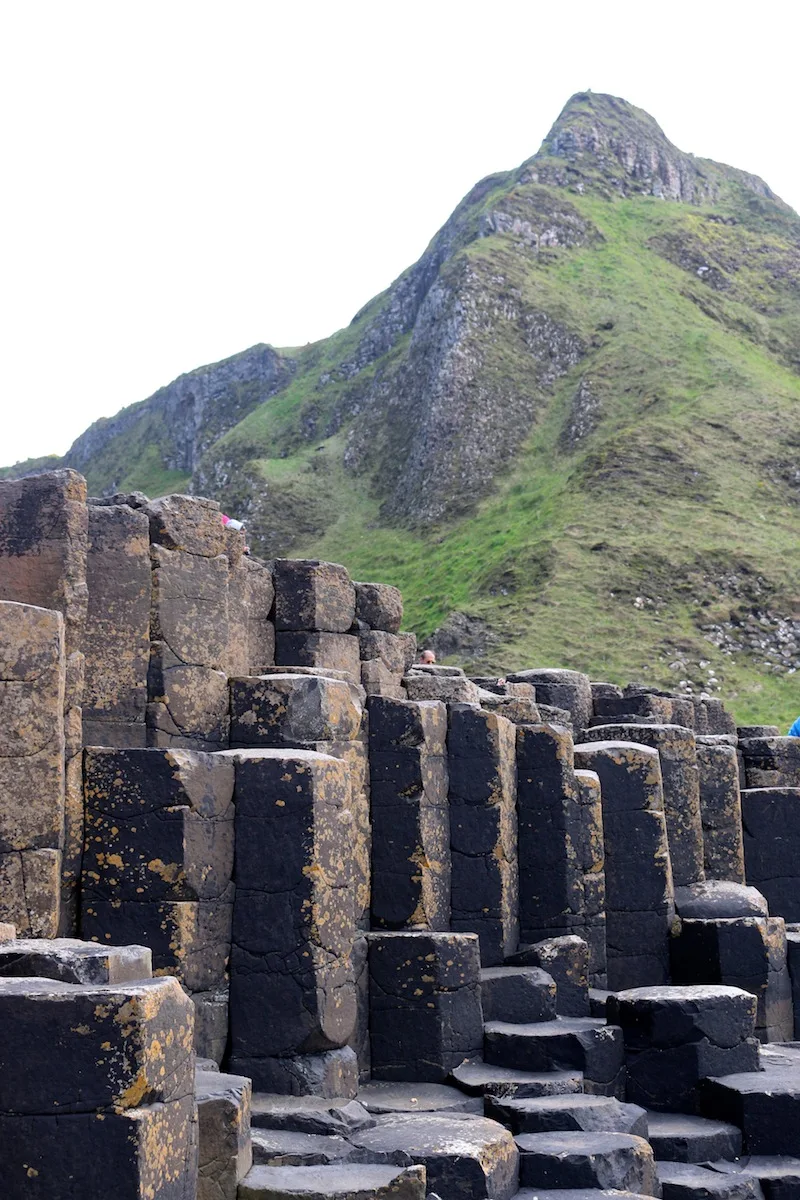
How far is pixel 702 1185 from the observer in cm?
1187

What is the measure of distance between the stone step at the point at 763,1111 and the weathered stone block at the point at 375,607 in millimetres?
5877

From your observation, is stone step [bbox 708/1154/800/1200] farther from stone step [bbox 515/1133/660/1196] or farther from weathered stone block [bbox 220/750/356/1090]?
weathered stone block [bbox 220/750/356/1090]

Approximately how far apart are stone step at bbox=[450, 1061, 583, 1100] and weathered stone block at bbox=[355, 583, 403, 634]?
16.5 feet

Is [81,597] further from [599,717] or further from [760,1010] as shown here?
[599,717]

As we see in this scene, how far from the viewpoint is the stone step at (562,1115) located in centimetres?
1155

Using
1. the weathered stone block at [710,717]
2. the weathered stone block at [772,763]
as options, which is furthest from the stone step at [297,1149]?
the weathered stone block at [710,717]

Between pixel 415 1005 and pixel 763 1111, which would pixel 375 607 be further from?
pixel 763 1111

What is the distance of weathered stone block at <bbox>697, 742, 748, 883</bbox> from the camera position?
19.9 m

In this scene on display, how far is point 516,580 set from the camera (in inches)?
2074

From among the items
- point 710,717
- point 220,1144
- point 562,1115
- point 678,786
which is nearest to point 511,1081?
point 562,1115

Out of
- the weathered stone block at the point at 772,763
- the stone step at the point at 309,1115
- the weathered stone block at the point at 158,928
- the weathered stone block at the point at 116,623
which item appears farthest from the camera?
the weathered stone block at the point at 772,763

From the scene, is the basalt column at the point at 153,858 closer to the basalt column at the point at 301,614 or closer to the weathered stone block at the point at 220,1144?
the weathered stone block at the point at 220,1144

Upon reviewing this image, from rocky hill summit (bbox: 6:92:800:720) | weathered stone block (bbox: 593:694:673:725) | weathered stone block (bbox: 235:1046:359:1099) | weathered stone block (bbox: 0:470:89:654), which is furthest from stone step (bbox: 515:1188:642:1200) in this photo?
rocky hill summit (bbox: 6:92:800:720)

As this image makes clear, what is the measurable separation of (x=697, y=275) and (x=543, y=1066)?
3083 inches
